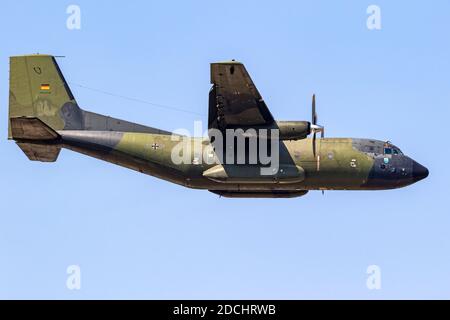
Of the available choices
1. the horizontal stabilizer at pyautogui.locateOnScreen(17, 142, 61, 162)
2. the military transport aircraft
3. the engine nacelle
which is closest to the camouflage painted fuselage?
the military transport aircraft

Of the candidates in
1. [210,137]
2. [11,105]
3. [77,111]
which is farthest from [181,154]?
[11,105]

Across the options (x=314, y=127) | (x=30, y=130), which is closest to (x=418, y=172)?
(x=314, y=127)

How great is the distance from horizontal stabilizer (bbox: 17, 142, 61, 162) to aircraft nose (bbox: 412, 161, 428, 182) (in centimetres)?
1449

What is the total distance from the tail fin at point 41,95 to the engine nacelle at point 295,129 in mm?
8724

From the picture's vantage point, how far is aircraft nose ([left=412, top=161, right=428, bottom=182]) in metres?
37.2

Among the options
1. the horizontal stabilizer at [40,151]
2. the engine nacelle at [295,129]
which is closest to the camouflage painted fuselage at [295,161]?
the horizontal stabilizer at [40,151]

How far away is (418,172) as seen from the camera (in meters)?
37.2

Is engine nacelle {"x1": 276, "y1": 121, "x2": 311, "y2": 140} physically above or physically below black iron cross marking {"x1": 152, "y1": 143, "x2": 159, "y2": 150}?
above

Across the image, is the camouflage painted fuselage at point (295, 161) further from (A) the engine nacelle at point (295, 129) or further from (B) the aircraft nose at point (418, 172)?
(A) the engine nacelle at point (295, 129)

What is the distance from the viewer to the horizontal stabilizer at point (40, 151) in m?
37.1

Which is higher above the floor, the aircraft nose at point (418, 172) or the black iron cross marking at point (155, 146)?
the black iron cross marking at point (155, 146)

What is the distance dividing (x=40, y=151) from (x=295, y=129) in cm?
1059

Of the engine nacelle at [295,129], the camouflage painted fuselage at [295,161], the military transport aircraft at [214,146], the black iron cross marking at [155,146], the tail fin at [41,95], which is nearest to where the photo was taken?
the engine nacelle at [295,129]

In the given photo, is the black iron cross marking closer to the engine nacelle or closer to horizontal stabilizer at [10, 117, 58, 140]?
horizontal stabilizer at [10, 117, 58, 140]
